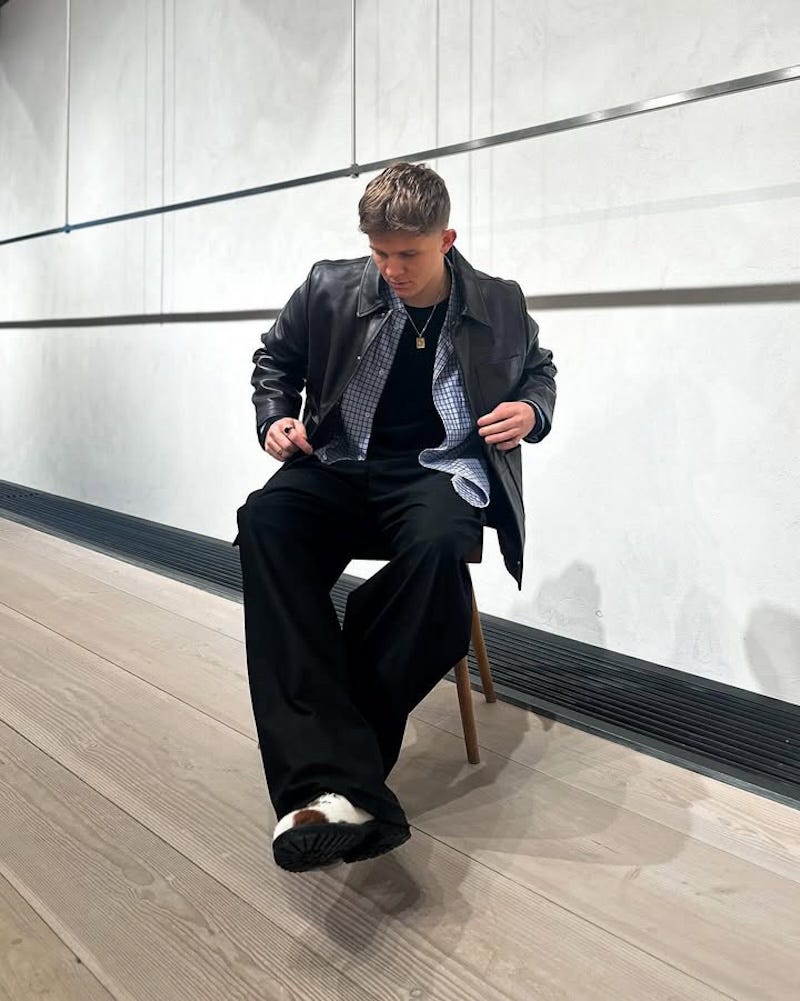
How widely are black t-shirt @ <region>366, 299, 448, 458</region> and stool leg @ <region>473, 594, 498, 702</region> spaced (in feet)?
1.16

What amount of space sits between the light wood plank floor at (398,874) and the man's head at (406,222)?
3.09 ft

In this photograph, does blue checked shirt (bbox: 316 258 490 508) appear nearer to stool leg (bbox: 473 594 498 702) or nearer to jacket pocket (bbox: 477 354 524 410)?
jacket pocket (bbox: 477 354 524 410)

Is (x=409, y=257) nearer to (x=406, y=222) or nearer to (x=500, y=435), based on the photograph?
(x=406, y=222)

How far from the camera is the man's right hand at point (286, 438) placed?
5.91 ft

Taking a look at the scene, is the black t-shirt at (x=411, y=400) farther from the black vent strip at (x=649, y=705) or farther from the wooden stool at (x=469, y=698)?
the black vent strip at (x=649, y=705)

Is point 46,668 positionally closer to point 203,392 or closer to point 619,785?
point 619,785

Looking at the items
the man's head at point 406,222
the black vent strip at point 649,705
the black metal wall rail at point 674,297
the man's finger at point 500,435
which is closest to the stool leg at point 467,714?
the black vent strip at point 649,705

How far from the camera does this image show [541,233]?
265 centimetres

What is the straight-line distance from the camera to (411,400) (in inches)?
74.2

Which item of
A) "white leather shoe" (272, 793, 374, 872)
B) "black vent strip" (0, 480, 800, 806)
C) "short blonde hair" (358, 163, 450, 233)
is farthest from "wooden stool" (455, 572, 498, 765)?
"short blonde hair" (358, 163, 450, 233)

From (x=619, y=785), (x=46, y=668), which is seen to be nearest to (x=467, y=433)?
(x=619, y=785)

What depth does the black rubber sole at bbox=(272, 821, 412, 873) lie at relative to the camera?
126cm

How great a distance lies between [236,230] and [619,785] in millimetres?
2744

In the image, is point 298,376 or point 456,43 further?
point 456,43
